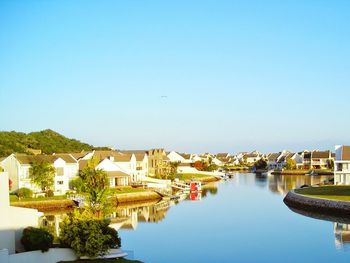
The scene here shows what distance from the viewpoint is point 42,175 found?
181ft

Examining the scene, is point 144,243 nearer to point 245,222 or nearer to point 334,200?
point 245,222

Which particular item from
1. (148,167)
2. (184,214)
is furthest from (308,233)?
(148,167)

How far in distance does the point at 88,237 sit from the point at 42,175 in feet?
115

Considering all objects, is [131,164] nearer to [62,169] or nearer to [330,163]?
[62,169]

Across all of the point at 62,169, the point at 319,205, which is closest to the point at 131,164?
the point at 62,169

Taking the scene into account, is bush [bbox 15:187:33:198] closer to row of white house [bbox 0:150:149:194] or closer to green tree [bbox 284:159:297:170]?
row of white house [bbox 0:150:149:194]

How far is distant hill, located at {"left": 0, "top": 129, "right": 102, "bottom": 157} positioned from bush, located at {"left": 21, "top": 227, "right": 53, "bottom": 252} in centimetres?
7863

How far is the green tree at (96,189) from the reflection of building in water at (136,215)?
7602mm

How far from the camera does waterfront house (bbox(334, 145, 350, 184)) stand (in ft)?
216

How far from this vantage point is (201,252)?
29.0 meters

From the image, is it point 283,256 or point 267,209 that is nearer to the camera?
point 283,256

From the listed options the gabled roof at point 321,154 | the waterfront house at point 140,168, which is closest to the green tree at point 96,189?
the waterfront house at point 140,168

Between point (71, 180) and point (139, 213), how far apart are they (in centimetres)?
1761

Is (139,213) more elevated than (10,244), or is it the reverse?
(10,244)
